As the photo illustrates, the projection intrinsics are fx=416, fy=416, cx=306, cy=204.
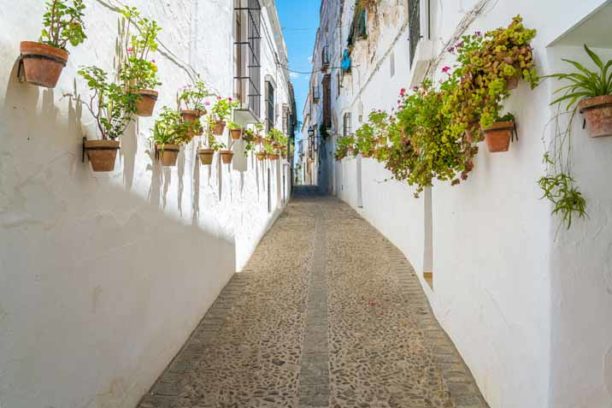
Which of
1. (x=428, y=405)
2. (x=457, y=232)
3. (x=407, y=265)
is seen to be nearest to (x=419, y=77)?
(x=457, y=232)

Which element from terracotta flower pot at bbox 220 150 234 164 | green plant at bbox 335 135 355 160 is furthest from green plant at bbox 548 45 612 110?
green plant at bbox 335 135 355 160

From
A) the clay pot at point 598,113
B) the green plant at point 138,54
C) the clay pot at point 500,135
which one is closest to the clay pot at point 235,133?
the green plant at point 138,54

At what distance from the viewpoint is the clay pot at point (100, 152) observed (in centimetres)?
230

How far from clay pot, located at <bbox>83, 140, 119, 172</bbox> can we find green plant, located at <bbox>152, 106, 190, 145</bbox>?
991mm

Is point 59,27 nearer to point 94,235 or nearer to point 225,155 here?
point 94,235

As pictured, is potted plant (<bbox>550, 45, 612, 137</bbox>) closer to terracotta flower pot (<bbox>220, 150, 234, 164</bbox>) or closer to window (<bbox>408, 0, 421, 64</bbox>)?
window (<bbox>408, 0, 421, 64</bbox>)

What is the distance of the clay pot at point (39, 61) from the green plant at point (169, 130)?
1.51 metres

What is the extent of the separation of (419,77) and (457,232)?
2.18m

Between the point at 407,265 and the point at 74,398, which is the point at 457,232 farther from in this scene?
the point at 74,398

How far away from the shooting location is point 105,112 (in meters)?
2.53

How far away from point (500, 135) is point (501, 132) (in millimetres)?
18

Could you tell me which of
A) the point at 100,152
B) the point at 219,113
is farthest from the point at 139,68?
the point at 219,113

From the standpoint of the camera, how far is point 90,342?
241 cm

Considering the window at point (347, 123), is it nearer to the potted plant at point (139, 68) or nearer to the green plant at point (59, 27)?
the potted plant at point (139, 68)
